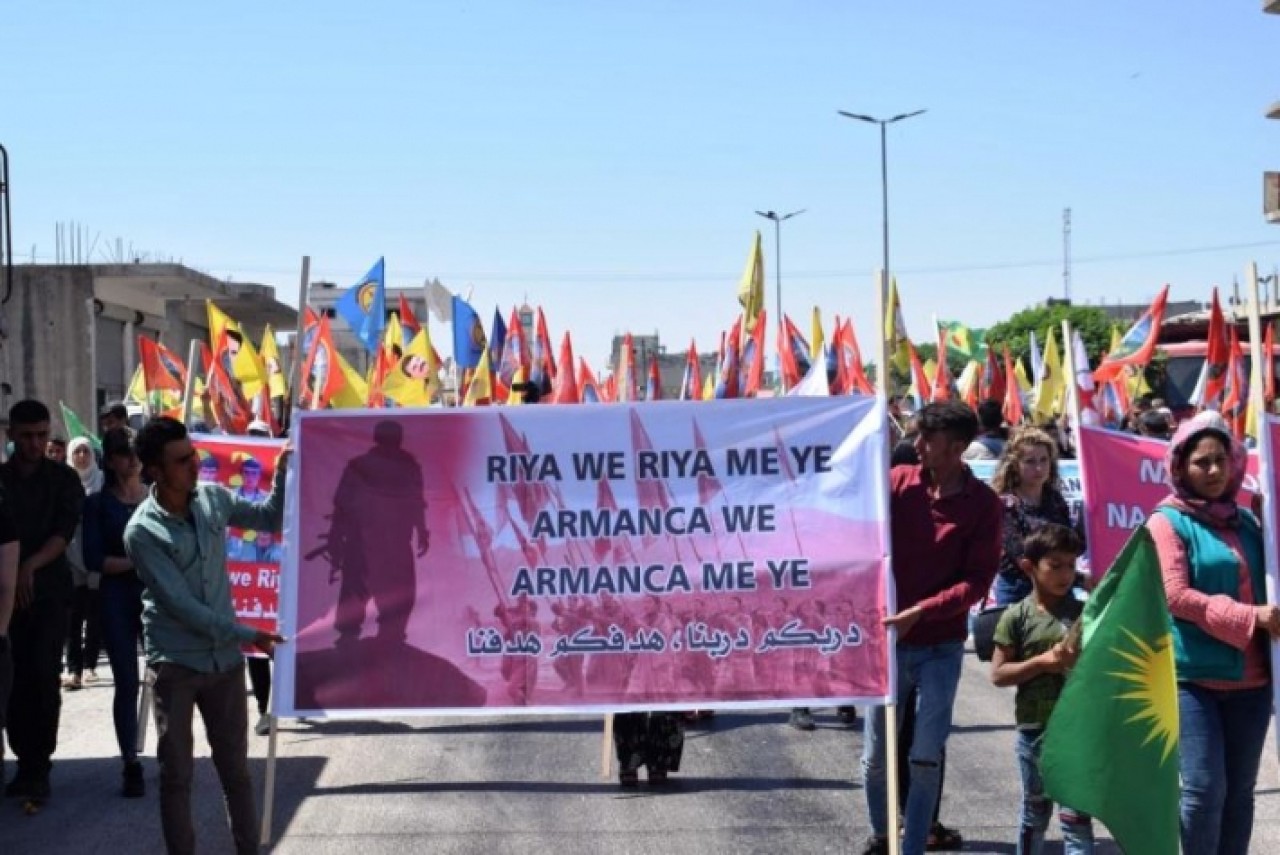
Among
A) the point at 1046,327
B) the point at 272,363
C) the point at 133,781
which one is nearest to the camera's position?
the point at 133,781

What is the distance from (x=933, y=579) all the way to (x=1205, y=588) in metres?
1.30

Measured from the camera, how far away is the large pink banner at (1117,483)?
8289mm

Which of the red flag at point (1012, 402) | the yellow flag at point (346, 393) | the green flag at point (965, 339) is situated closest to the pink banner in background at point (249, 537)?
the yellow flag at point (346, 393)

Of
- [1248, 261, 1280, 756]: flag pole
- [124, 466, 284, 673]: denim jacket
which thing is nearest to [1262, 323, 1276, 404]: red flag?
[1248, 261, 1280, 756]: flag pole

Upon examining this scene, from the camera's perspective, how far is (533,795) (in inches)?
324

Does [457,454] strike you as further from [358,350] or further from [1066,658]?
[358,350]

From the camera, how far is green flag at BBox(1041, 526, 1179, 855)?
17.1 ft

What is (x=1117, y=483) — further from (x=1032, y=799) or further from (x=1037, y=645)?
(x=1032, y=799)

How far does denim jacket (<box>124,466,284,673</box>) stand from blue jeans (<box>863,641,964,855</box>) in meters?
2.46

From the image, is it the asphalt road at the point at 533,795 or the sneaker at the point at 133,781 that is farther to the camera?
the sneaker at the point at 133,781

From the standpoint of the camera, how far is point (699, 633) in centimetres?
679

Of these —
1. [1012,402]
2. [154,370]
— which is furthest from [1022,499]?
[1012,402]

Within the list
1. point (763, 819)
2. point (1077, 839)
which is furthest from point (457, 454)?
point (1077, 839)

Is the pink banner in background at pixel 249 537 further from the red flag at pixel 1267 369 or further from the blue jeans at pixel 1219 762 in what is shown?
the blue jeans at pixel 1219 762
